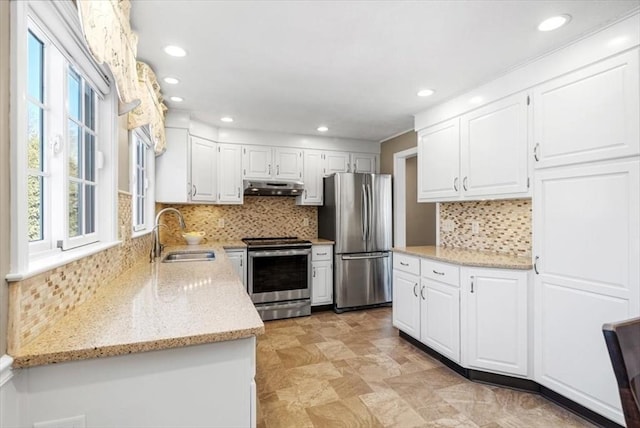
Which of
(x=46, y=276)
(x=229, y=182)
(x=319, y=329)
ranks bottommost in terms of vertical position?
(x=319, y=329)

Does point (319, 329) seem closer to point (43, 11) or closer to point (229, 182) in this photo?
point (229, 182)

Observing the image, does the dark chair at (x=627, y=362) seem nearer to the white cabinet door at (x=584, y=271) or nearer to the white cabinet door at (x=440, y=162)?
the white cabinet door at (x=584, y=271)

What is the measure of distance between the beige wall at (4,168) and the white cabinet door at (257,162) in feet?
10.6

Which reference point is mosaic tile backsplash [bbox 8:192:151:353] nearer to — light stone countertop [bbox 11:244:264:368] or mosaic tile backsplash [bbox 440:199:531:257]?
light stone countertop [bbox 11:244:264:368]

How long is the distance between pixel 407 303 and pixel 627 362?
2.24 meters

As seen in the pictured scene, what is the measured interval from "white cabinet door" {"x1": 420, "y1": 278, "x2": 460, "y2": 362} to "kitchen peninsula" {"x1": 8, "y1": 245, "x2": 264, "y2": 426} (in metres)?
1.83

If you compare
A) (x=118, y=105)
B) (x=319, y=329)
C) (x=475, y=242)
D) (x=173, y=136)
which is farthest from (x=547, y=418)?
(x=173, y=136)

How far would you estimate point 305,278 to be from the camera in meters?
4.03

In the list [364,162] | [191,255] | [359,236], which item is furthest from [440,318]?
[364,162]

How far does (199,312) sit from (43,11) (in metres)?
1.21

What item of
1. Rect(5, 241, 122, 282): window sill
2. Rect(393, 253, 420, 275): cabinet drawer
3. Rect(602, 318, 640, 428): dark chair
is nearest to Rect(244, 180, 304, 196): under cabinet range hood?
Rect(393, 253, 420, 275): cabinet drawer

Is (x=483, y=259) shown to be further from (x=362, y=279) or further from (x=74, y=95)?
(x=74, y=95)

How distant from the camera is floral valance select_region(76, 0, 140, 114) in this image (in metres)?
1.10

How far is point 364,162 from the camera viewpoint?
4.72 meters
